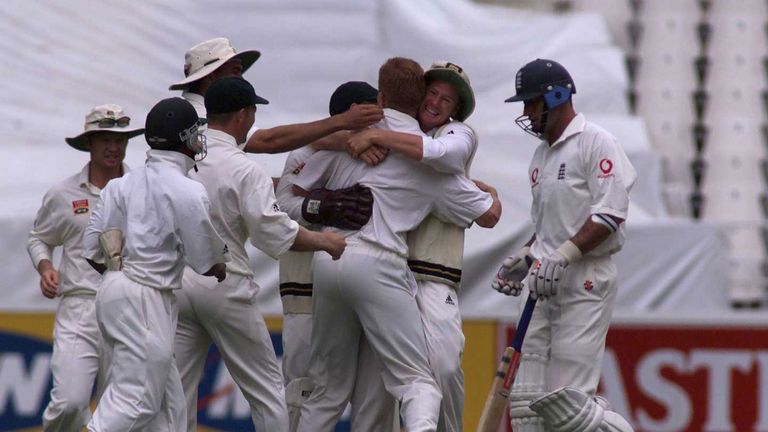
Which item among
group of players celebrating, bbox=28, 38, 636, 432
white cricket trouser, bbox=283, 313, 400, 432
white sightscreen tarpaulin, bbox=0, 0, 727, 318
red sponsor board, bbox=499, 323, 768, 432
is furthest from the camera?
white sightscreen tarpaulin, bbox=0, 0, 727, 318

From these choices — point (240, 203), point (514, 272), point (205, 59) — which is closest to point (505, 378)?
point (514, 272)

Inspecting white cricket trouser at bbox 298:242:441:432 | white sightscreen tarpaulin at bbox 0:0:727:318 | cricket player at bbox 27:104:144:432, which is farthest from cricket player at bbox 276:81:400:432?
white sightscreen tarpaulin at bbox 0:0:727:318

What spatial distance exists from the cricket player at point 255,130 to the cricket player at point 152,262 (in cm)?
52

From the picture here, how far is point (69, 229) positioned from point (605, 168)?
8.89 ft

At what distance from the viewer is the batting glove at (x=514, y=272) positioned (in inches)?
280

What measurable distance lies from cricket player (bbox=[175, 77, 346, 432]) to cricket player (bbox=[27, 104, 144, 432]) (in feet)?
3.34

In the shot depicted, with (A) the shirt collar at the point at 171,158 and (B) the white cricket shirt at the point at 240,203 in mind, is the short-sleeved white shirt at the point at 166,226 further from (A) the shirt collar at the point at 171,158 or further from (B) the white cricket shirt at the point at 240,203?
(B) the white cricket shirt at the point at 240,203

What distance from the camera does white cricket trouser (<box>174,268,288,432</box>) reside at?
21.8 feet

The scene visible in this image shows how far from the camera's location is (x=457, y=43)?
13531 millimetres

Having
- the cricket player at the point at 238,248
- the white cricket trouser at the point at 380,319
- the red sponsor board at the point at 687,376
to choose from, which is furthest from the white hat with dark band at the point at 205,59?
the red sponsor board at the point at 687,376

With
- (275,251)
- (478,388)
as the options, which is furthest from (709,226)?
(275,251)

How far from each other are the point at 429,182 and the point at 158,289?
4.16 feet

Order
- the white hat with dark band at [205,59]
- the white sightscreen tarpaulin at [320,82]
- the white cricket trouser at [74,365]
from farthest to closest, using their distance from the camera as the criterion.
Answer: the white sightscreen tarpaulin at [320,82] < the white cricket trouser at [74,365] < the white hat with dark band at [205,59]

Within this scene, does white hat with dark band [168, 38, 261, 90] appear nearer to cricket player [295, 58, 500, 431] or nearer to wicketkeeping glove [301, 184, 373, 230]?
cricket player [295, 58, 500, 431]
